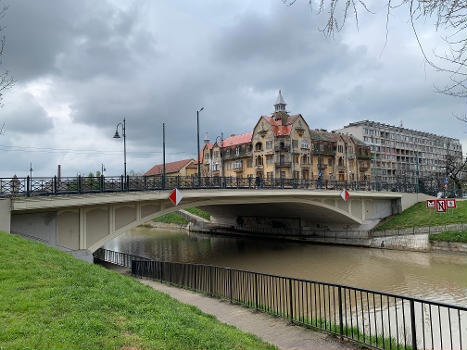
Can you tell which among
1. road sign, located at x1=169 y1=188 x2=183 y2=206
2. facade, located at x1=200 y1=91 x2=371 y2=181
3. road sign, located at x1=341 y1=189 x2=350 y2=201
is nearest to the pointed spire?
facade, located at x1=200 y1=91 x2=371 y2=181

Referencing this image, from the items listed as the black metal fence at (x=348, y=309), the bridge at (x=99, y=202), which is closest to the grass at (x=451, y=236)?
the bridge at (x=99, y=202)

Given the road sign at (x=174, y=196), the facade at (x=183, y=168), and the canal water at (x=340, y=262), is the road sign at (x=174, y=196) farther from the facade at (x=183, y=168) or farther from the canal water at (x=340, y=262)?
the facade at (x=183, y=168)

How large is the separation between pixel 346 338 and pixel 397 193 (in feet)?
103

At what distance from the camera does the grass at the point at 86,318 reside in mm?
4406

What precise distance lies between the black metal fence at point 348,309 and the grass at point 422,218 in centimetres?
1663

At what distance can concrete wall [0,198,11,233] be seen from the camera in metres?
12.4

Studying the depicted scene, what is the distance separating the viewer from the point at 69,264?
8688mm

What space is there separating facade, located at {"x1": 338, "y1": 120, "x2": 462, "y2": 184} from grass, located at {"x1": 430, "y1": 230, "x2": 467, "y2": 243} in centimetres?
4953

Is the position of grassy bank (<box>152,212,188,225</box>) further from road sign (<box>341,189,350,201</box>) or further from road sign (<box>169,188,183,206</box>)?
road sign (<box>169,188,183,206</box>)

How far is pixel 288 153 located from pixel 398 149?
5527cm

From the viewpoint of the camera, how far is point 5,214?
1258cm

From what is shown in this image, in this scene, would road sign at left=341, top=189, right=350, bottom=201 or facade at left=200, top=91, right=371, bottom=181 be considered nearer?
road sign at left=341, top=189, right=350, bottom=201

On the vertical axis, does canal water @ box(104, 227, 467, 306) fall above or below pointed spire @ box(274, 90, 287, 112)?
below

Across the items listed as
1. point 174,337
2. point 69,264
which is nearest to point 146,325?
point 174,337
